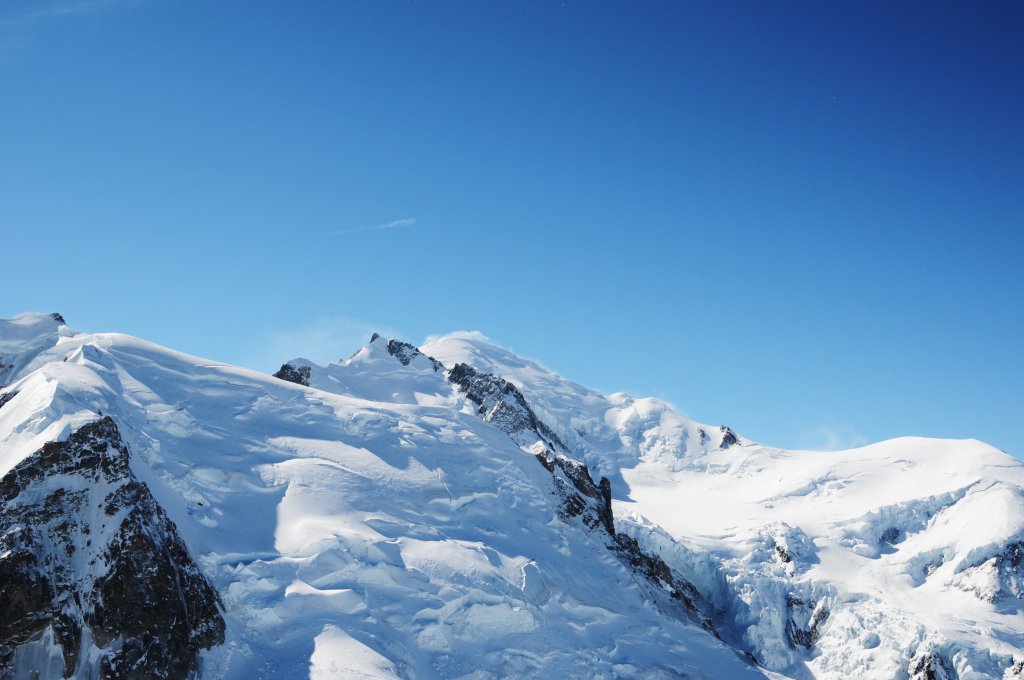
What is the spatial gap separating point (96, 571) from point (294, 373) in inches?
1769

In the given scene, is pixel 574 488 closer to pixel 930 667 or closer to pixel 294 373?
pixel 294 373

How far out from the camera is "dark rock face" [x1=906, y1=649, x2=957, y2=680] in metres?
64.3

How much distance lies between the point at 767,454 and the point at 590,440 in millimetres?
29872

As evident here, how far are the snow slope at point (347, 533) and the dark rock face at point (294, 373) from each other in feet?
60.3

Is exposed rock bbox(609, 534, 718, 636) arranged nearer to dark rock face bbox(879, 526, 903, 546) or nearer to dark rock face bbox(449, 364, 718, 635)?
dark rock face bbox(449, 364, 718, 635)

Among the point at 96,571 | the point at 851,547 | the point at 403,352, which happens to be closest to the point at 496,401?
the point at 403,352

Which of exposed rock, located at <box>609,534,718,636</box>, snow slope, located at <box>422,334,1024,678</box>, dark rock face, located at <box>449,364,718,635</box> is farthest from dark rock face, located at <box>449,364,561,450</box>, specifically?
exposed rock, located at <box>609,534,718,636</box>

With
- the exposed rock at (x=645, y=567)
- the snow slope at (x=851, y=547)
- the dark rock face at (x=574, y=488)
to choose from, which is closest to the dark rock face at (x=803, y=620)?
the snow slope at (x=851, y=547)

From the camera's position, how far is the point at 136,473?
2759cm

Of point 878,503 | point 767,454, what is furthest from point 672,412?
point 878,503

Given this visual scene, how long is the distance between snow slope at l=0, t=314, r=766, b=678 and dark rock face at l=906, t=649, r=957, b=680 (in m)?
35.7

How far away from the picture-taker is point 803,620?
75.2 m

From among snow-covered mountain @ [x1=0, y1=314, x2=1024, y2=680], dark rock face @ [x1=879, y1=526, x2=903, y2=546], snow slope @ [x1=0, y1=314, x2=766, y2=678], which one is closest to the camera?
snow-covered mountain @ [x1=0, y1=314, x2=1024, y2=680]

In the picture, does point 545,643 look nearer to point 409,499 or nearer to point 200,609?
point 409,499
